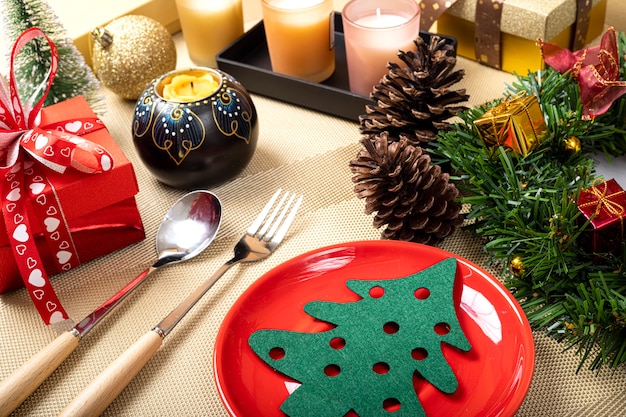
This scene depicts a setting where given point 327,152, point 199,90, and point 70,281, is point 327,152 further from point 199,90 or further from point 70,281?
point 70,281

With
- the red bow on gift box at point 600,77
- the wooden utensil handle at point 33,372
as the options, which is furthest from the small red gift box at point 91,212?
the red bow on gift box at point 600,77

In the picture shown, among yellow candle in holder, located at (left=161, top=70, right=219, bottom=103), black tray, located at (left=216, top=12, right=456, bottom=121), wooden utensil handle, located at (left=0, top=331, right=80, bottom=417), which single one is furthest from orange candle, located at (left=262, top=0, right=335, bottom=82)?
wooden utensil handle, located at (left=0, top=331, right=80, bottom=417)

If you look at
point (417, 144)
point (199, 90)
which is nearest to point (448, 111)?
point (417, 144)

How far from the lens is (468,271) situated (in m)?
0.60

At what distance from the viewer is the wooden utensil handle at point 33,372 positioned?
1.84 ft

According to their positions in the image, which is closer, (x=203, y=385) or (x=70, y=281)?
(x=203, y=385)

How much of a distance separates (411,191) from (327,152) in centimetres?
21

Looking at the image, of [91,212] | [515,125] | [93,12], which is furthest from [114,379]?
[93,12]

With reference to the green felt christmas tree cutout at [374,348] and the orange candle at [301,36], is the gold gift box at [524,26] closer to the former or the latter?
the orange candle at [301,36]

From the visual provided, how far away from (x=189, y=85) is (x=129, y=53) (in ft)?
0.47

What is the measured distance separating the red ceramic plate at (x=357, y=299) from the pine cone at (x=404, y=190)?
4cm

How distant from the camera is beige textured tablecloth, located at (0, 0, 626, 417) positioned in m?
0.58

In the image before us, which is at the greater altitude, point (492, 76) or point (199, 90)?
point (199, 90)

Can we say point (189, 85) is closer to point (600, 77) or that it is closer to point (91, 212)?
point (91, 212)
